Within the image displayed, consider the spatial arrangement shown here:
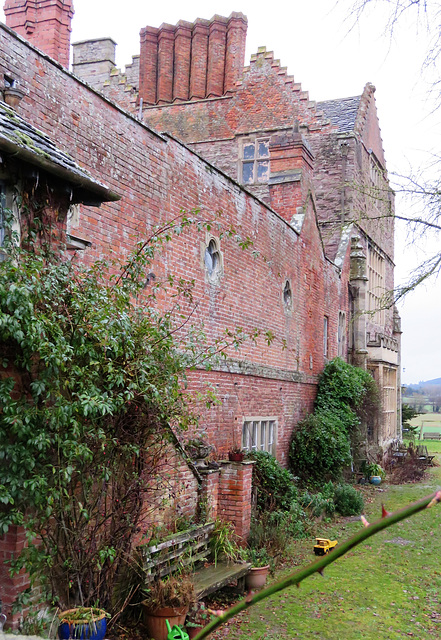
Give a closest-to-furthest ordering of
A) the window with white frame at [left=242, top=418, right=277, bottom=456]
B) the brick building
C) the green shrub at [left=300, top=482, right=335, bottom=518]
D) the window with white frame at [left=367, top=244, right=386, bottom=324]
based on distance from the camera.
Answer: the brick building < the green shrub at [left=300, top=482, right=335, bottom=518] < the window with white frame at [left=242, top=418, right=277, bottom=456] < the window with white frame at [left=367, top=244, right=386, bottom=324]

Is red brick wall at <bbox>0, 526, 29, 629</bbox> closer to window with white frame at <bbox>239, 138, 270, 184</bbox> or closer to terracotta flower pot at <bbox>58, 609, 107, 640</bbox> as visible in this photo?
terracotta flower pot at <bbox>58, 609, 107, 640</bbox>

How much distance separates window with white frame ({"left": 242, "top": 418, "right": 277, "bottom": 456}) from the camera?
41.5 ft

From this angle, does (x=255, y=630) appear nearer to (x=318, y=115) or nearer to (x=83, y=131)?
(x=83, y=131)

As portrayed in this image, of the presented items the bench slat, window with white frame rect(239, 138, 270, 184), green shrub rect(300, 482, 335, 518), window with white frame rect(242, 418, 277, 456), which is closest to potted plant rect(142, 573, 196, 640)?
the bench slat

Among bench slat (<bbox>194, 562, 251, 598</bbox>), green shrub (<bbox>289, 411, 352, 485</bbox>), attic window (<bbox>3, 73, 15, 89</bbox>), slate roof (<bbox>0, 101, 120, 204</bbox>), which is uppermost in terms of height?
attic window (<bbox>3, 73, 15, 89</bbox>)

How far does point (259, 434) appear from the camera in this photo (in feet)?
43.7

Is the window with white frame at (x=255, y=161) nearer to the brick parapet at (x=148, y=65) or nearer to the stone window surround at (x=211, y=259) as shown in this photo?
the brick parapet at (x=148, y=65)

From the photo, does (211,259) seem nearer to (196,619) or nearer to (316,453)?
(316,453)

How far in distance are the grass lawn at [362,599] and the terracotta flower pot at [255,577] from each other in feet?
0.84

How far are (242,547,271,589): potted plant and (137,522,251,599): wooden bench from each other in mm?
180

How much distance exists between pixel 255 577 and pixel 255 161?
13906 millimetres

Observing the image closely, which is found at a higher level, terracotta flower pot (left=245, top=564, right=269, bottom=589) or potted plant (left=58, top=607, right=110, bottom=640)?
potted plant (left=58, top=607, right=110, bottom=640)

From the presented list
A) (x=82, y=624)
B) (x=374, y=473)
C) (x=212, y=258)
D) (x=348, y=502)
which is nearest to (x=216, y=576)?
(x=82, y=624)

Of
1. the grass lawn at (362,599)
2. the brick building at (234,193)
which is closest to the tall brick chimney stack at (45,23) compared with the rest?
the brick building at (234,193)
